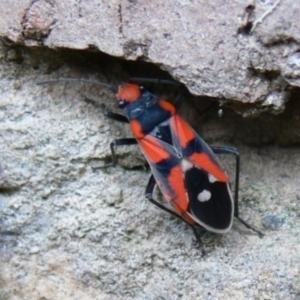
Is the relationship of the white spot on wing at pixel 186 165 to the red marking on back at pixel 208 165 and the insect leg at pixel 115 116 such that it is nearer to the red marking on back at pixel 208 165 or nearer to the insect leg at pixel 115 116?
the red marking on back at pixel 208 165

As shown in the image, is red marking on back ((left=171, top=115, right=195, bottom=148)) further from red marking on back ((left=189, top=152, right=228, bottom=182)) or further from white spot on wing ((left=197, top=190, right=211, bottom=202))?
white spot on wing ((left=197, top=190, right=211, bottom=202))

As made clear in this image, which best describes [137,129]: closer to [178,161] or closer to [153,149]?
[153,149]

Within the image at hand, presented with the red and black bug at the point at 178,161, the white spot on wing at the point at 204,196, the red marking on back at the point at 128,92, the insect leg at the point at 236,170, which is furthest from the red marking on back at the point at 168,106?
the white spot on wing at the point at 204,196

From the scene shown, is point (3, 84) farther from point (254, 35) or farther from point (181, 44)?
point (254, 35)

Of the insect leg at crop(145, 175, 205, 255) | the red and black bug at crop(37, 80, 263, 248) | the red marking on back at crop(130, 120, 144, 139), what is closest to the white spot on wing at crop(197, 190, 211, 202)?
the red and black bug at crop(37, 80, 263, 248)

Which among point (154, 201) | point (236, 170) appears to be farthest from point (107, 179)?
point (236, 170)
